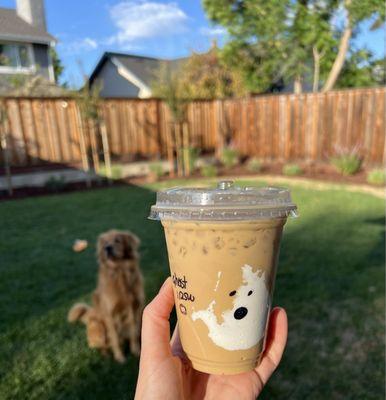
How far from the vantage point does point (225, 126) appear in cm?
1392

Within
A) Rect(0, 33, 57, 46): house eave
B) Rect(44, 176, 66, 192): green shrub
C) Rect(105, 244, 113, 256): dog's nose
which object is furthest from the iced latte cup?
Rect(44, 176, 66, 192): green shrub

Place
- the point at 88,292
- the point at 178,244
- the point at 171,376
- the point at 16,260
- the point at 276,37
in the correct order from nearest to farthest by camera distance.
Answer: the point at 178,244 < the point at 171,376 < the point at 88,292 < the point at 16,260 < the point at 276,37

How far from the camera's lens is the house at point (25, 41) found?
382cm

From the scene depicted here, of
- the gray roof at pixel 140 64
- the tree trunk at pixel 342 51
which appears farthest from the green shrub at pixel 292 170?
the gray roof at pixel 140 64

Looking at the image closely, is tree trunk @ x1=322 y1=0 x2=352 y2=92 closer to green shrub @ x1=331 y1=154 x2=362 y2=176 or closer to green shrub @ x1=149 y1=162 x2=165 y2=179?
green shrub @ x1=331 y1=154 x2=362 y2=176

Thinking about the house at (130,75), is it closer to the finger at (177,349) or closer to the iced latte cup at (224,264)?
the finger at (177,349)

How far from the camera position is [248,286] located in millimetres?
1074

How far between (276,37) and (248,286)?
58.6 feet

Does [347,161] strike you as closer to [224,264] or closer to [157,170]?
[157,170]

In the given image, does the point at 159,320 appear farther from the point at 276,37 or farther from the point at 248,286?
the point at 276,37

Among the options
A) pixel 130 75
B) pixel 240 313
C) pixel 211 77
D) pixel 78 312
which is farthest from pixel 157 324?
pixel 130 75

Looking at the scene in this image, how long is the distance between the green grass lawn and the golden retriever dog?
16cm

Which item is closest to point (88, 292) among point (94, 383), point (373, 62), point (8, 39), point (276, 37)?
point (94, 383)

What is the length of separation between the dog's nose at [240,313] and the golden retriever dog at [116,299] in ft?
6.37
